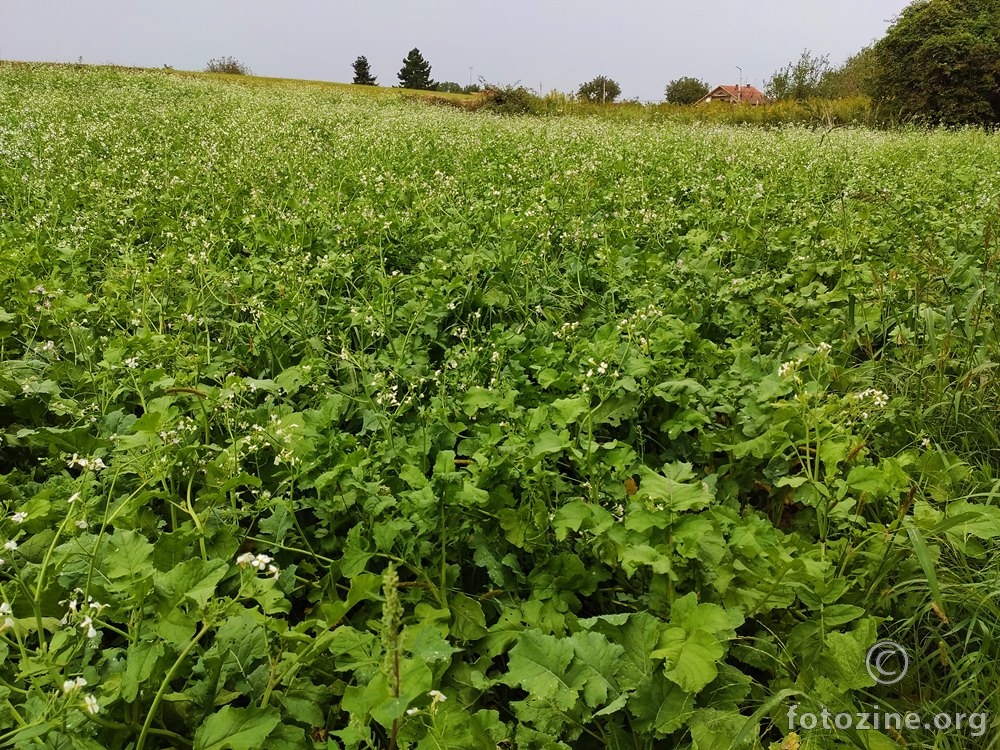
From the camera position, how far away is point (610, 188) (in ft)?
20.6

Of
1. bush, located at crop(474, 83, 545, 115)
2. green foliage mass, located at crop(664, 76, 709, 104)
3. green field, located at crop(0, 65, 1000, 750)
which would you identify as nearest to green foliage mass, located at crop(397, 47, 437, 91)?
green foliage mass, located at crop(664, 76, 709, 104)

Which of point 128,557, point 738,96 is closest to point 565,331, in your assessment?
point 128,557

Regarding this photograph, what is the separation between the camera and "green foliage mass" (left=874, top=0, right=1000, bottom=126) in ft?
66.6

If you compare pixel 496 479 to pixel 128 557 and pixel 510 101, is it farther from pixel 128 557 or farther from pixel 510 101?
pixel 510 101

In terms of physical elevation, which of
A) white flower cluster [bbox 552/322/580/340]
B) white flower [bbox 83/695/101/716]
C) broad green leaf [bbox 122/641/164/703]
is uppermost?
white flower cluster [bbox 552/322/580/340]

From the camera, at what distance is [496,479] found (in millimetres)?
2115

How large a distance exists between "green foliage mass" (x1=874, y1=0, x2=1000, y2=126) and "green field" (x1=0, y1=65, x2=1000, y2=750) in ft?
67.4

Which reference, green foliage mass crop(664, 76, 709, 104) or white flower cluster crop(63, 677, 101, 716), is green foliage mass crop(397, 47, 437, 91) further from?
white flower cluster crop(63, 677, 101, 716)

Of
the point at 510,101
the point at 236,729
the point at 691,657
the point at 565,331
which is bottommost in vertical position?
the point at 236,729

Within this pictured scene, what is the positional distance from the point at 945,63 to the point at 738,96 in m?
8.96

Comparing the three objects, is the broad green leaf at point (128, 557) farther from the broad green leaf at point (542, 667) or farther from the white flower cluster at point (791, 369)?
the white flower cluster at point (791, 369)

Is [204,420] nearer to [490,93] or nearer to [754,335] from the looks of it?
[754,335]

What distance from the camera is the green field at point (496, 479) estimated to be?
59.6 inches

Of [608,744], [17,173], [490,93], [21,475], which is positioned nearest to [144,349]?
[21,475]
